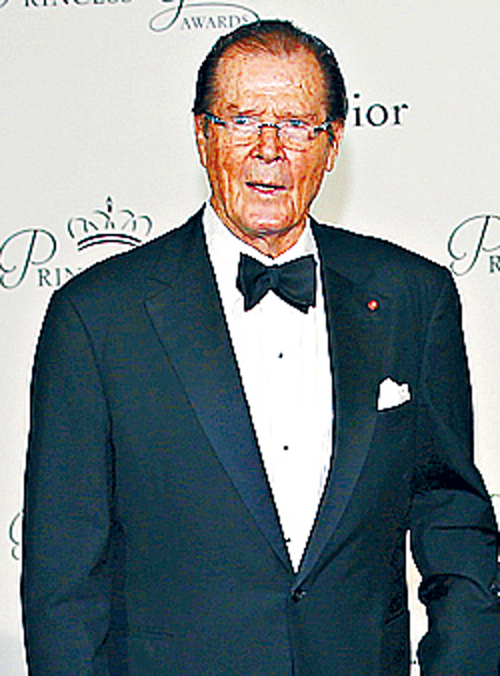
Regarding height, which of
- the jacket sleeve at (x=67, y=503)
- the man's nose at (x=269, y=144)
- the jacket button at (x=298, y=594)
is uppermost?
the man's nose at (x=269, y=144)

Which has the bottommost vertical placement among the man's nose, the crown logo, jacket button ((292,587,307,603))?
jacket button ((292,587,307,603))

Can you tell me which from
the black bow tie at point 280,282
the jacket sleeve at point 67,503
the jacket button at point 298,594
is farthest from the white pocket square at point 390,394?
the jacket sleeve at point 67,503

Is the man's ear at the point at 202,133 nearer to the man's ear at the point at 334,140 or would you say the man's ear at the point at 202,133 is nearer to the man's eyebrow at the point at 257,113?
the man's eyebrow at the point at 257,113

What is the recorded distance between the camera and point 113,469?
6.18 ft

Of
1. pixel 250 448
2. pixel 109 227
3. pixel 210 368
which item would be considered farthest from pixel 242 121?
pixel 109 227

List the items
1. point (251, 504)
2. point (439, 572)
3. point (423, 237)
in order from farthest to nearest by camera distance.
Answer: point (423, 237), point (439, 572), point (251, 504)

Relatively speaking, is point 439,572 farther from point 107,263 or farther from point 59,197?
point 59,197

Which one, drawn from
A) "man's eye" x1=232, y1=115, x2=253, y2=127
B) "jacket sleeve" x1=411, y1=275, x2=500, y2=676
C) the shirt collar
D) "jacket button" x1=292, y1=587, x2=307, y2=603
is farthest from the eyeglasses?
"jacket button" x1=292, y1=587, x2=307, y2=603

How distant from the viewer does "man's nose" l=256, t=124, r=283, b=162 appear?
1.85m

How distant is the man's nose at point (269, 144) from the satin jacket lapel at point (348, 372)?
22cm

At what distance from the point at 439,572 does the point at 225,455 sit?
362 mm

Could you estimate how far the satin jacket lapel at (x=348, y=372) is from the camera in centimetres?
186

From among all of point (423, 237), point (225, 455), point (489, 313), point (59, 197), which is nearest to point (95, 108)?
point (59, 197)

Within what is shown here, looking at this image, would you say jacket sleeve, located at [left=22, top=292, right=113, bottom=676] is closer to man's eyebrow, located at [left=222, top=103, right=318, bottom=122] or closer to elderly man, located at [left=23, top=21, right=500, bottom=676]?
elderly man, located at [left=23, top=21, right=500, bottom=676]
